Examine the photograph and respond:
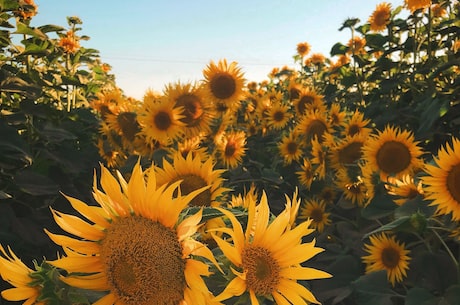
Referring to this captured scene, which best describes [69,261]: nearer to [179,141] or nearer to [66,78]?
[179,141]

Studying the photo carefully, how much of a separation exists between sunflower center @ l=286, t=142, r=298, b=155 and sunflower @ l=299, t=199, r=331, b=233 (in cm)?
63

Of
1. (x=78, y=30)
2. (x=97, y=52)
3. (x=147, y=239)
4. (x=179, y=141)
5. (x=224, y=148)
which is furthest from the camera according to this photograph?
(x=78, y=30)

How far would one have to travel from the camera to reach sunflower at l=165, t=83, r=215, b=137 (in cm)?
267

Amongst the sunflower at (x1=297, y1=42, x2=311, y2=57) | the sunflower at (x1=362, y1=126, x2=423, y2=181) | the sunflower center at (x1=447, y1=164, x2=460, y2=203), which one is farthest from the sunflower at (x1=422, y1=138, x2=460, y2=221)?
the sunflower at (x1=297, y1=42, x2=311, y2=57)

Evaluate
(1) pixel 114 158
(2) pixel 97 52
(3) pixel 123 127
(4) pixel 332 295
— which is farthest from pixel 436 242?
(2) pixel 97 52

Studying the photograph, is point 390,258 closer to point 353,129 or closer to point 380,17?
point 353,129

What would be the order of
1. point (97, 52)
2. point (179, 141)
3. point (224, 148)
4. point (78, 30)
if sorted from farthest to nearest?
point (78, 30)
point (97, 52)
point (224, 148)
point (179, 141)

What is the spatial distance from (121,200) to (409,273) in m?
2.05

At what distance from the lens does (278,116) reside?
16.1ft

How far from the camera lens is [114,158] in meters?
3.21

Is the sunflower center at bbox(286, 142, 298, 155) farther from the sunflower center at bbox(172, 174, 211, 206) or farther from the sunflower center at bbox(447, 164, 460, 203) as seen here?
the sunflower center at bbox(172, 174, 211, 206)

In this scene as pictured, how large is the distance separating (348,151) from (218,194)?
70.1 inches

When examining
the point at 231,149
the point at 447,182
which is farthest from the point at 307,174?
the point at 447,182

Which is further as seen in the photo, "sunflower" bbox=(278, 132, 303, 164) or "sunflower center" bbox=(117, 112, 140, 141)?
"sunflower" bbox=(278, 132, 303, 164)
